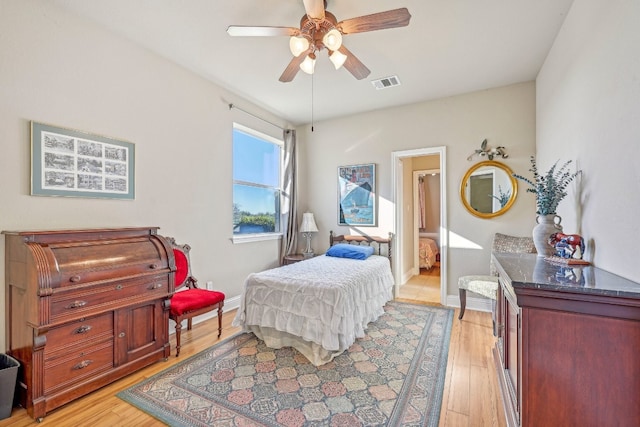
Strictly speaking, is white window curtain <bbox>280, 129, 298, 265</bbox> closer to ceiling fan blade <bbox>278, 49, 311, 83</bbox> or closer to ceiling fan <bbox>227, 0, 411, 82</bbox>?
ceiling fan blade <bbox>278, 49, 311, 83</bbox>

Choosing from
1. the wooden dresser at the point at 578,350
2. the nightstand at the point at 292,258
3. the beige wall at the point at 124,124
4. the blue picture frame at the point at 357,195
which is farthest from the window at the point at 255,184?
the wooden dresser at the point at 578,350

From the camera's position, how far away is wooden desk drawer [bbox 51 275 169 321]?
5.99ft

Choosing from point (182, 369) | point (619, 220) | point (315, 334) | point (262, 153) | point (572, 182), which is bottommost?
point (182, 369)

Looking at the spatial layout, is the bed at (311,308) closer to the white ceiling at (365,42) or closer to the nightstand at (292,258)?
the nightstand at (292,258)

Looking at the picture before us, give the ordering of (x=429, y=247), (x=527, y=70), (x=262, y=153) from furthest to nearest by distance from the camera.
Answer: (x=429, y=247) < (x=262, y=153) < (x=527, y=70)

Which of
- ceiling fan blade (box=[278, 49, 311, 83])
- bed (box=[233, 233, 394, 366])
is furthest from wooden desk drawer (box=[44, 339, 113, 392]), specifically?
ceiling fan blade (box=[278, 49, 311, 83])

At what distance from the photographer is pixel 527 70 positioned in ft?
10.5

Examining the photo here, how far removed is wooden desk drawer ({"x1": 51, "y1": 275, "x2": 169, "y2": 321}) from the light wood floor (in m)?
0.58

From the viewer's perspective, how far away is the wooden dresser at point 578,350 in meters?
1.08

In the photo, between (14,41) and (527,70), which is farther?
(527,70)

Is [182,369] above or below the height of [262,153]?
below

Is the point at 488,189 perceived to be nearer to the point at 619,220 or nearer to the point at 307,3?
the point at 619,220

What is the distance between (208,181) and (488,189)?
3.54m

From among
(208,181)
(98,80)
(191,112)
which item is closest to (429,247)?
(208,181)
